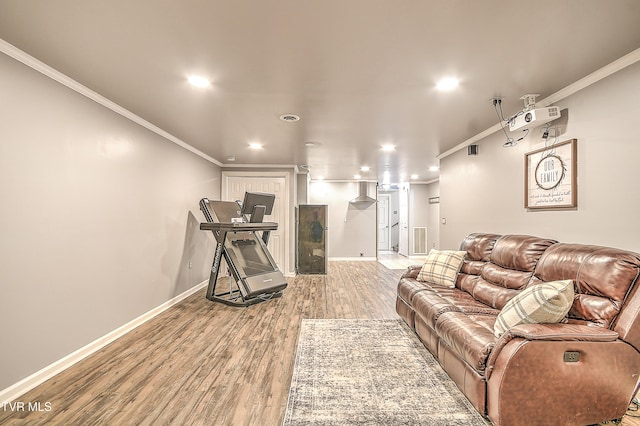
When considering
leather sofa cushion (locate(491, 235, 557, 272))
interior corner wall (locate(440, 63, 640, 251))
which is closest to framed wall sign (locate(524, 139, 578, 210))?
interior corner wall (locate(440, 63, 640, 251))

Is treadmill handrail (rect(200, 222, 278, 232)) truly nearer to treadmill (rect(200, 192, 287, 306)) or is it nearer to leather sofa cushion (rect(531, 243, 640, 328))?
treadmill (rect(200, 192, 287, 306))

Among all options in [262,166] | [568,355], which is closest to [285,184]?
[262,166]

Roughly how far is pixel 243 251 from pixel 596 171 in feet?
13.7

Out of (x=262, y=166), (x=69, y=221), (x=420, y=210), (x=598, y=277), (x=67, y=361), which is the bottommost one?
(x=67, y=361)

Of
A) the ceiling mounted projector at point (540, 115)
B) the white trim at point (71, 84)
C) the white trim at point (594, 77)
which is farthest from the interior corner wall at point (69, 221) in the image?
the white trim at point (594, 77)

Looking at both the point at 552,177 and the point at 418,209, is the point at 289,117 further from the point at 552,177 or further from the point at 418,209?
the point at 418,209

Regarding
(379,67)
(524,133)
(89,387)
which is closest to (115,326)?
(89,387)

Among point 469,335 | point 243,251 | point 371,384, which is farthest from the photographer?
point 243,251

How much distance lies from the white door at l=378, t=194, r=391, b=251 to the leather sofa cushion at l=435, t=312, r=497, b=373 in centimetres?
888

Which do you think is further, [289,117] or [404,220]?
[404,220]

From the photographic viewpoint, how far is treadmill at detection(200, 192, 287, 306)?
4.30 metres

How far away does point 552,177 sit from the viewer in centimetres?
277

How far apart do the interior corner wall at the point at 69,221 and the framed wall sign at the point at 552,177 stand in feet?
13.8

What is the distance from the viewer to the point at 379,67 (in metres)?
2.22
